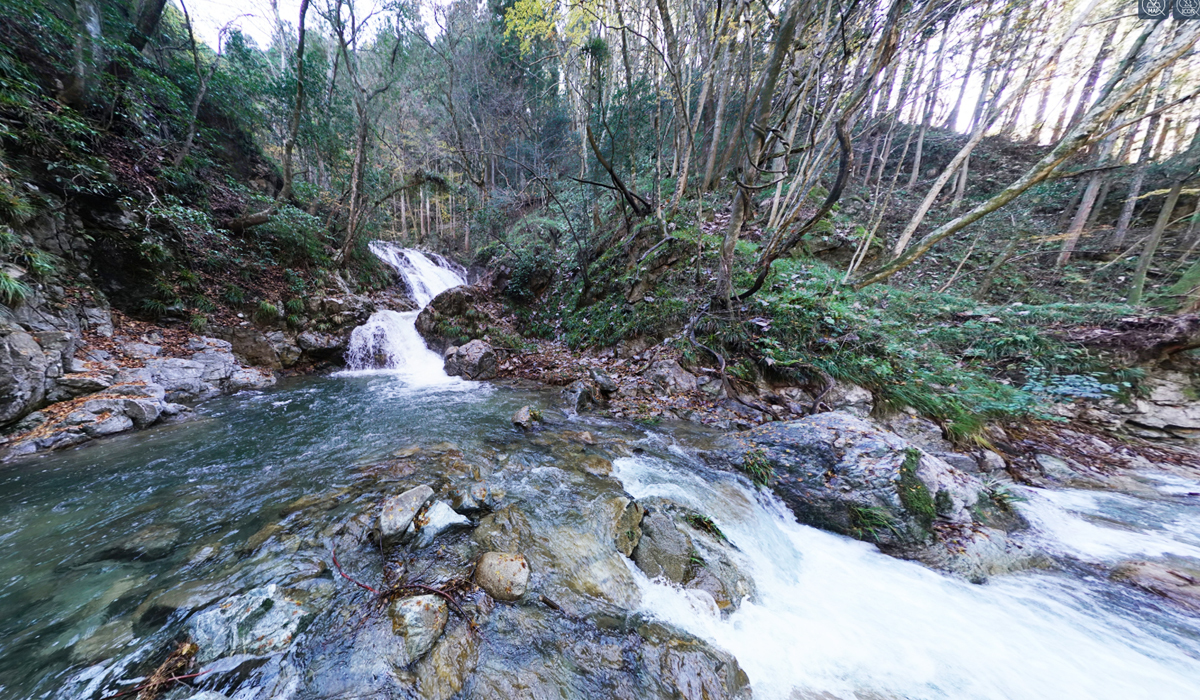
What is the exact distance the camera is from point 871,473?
10.4 ft

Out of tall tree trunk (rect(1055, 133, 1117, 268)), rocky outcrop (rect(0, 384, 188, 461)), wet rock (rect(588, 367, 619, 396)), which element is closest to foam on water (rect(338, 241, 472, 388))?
wet rock (rect(588, 367, 619, 396))

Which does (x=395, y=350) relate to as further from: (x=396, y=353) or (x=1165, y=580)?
(x=1165, y=580)

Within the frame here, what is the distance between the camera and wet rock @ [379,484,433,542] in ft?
8.24

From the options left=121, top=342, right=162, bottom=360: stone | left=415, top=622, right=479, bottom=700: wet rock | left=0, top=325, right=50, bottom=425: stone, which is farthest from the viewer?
left=121, top=342, right=162, bottom=360: stone

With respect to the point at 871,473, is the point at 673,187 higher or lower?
higher

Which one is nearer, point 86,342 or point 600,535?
point 600,535

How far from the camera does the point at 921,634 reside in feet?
7.65

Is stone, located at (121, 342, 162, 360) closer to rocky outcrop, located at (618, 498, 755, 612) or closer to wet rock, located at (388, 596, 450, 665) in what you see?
wet rock, located at (388, 596, 450, 665)

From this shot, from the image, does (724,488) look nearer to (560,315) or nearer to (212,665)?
(212,665)

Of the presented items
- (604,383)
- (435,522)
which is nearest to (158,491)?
(435,522)

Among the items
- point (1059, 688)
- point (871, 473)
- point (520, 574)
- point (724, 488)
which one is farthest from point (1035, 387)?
point (520, 574)

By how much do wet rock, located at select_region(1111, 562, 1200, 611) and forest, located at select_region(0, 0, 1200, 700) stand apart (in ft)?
A: 0.10

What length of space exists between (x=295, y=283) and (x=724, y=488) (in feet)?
31.8

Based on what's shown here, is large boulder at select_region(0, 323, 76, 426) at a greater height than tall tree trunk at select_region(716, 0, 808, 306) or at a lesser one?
→ lesser
